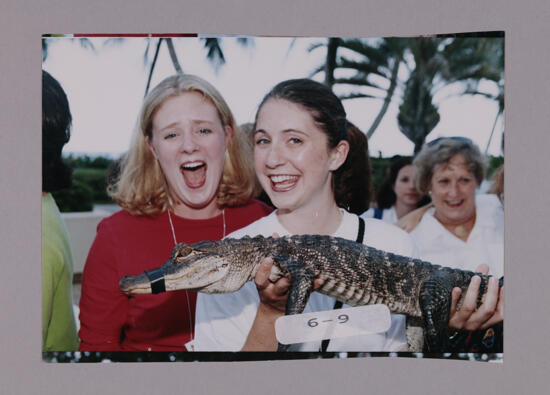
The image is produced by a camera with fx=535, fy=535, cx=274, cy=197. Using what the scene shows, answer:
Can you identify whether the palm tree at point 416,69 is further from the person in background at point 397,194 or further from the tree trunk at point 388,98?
the person in background at point 397,194

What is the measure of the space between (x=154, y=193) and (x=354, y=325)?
1.27m

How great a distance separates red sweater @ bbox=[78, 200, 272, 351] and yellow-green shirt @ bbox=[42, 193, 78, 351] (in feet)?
0.34

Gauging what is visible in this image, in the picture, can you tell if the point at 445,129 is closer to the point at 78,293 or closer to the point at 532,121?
the point at 532,121

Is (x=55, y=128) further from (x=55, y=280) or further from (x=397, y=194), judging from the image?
(x=397, y=194)

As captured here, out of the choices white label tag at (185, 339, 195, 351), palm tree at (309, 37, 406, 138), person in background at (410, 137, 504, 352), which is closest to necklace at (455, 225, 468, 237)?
person in background at (410, 137, 504, 352)

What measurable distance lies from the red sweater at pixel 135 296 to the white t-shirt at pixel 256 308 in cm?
8

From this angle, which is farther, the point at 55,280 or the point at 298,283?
the point at 55,280

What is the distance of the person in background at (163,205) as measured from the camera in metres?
2.75

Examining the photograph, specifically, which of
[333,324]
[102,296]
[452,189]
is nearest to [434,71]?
[452,189]

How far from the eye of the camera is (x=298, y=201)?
284cm

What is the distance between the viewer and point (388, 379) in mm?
3018

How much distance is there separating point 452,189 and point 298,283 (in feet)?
3.28

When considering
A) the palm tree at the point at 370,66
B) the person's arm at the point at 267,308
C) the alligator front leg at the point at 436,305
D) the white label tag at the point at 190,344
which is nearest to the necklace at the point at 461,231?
the alligator front leg at the point at 436,305

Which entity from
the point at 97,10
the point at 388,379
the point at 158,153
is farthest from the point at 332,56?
the point at 388,379
